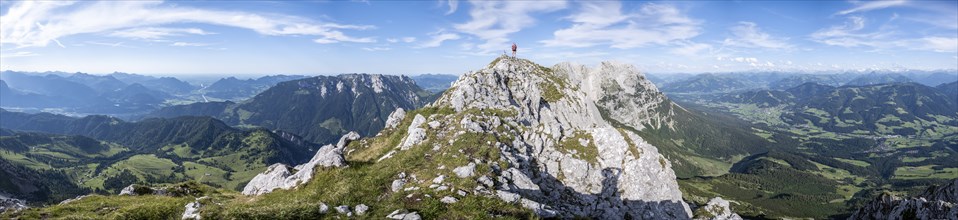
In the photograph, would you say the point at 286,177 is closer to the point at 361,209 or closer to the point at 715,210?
the point at 361,209

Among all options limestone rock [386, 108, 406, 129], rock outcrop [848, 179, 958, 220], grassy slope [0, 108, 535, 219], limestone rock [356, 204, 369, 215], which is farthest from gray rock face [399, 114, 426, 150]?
rock outcrop [848, 179, 958, 220]

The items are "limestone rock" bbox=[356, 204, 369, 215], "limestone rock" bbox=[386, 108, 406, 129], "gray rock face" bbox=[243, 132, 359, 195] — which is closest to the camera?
"limestone rock" bbox=[356, 204, 369, 215]

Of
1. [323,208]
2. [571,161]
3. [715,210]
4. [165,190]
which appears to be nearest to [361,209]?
[323,208]

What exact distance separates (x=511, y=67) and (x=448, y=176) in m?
87.9

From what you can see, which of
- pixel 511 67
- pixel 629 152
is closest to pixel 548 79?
pixel 511 67

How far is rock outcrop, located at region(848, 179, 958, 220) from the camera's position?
367 ft

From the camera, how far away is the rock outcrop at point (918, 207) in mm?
112000

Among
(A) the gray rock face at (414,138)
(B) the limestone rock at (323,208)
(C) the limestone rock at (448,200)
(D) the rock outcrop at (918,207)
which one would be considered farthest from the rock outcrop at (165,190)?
(D) the rock outcrop at (918,207)

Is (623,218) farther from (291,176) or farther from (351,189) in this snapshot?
(291,176)

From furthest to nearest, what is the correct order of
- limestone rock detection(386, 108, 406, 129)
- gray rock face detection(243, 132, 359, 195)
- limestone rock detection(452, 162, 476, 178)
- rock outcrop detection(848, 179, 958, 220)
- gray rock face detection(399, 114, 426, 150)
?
1. limestone rock detection(386, 108, 406, 129)
2. rock outcrop detection(848, 179, 958, 220)
3. gray rock face detection(399, 114, 426, 150)
4. limestone rock detection(452, 162, 476, 178)
5. gray rock face detection(243, 132, 359, 195)

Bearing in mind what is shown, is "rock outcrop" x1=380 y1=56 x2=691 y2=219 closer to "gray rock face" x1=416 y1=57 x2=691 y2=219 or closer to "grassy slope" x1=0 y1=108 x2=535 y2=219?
"gray rock face" x1=416 y1=57 x2=691 y2=219

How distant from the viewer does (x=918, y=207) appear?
385 ft

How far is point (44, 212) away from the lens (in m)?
40.8

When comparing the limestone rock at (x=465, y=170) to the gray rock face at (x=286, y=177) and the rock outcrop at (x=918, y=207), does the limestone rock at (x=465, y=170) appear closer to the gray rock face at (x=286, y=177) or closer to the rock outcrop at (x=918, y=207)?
the gray rock face at (x=286, y=177)
